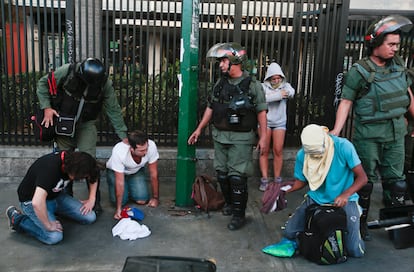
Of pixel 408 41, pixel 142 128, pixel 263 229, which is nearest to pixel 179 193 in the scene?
pixel 263 229

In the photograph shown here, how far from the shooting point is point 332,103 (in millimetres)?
5762

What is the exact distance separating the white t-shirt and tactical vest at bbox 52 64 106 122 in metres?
0.51

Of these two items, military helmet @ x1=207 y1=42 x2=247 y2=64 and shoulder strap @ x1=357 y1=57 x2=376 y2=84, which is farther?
military helmet @ x1=207 y1=42 x2=247 y2=64

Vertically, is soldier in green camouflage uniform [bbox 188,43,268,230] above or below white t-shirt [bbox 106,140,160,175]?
above

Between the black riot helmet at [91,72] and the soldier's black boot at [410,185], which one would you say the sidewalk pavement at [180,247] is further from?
the black riot helmet at [91,72]

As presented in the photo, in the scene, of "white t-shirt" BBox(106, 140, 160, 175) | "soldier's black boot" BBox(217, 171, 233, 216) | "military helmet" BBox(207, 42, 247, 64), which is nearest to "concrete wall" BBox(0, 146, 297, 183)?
"white t-shirt" BBox(106, 140, 160, 175)

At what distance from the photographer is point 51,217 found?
3.89m

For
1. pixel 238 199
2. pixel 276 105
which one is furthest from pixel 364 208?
pixel 276 105

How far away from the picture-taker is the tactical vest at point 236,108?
A: 4109 millimetres

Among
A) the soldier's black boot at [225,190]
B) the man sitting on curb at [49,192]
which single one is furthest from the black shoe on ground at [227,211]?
the man sitting on curb at [49,192]

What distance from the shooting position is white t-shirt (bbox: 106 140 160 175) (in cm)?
442

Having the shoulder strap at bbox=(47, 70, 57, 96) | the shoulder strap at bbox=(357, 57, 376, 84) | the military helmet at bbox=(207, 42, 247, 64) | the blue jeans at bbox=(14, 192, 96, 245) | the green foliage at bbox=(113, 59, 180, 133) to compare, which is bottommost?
the blue jeans at bbox=(14, 192, 96, 245)

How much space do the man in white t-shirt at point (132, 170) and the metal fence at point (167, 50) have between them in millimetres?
1128

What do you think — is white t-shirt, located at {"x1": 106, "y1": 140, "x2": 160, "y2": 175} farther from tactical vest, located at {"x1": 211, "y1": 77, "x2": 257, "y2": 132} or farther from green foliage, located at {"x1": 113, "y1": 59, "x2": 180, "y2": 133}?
green foliage, located at {"x1": 113, "y1": 59, "x2": 180, "y2": 133}
